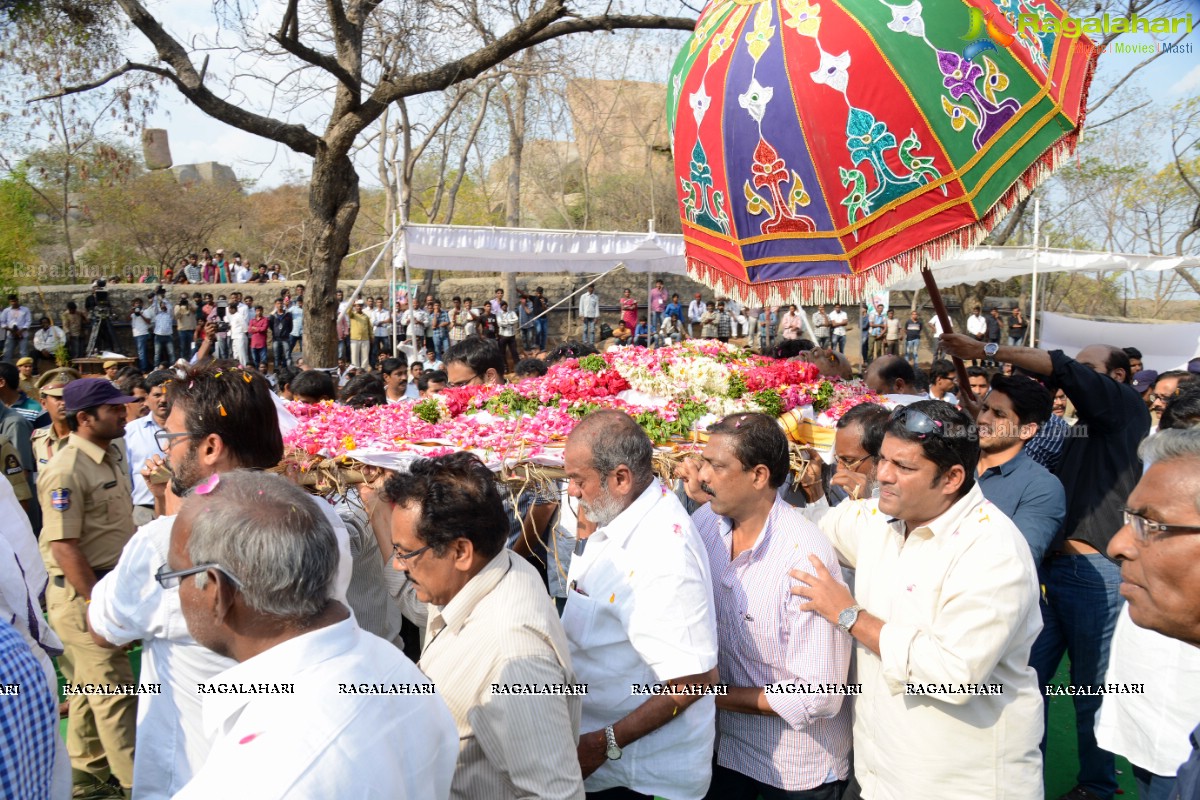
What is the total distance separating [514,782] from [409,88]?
10.2 meters

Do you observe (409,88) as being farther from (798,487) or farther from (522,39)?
(798,487)

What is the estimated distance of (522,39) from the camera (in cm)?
1083

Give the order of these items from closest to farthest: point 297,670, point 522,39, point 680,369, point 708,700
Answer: point 297,670
point 708,700
point 680,369
point 522,39

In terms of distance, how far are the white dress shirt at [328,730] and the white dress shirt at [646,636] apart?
90 cm

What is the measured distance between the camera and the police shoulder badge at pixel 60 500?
427 centimetres

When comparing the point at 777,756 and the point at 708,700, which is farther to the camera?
the point at 777,756

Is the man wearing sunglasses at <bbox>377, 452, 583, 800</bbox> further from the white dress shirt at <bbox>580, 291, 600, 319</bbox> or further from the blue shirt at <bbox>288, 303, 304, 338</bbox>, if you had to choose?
the white dress shirt at <bbox>580, 291, 600, 319</bbox>

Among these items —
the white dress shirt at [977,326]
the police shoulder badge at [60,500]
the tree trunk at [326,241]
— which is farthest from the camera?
the white dress shirt at [977,326]

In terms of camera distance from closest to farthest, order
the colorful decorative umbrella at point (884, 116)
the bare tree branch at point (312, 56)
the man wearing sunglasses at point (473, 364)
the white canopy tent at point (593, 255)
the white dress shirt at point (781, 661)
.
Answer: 1. the white dress shirt at point (781, 661)
2. the colorful decorative umbrella at point (884, 116)
3. the man wearing sunglasses at point (473, 364)
4. the bare tree branch at point (312, 56)
5. the white canopy tent at point (593, 255)

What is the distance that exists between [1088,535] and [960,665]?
1927mm

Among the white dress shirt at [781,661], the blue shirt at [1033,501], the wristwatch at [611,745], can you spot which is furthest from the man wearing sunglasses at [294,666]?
the blue shirt at [1033,501]

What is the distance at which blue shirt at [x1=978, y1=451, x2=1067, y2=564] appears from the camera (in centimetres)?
369

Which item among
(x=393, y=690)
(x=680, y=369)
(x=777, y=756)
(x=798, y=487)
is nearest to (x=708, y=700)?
(x=777, y=756)

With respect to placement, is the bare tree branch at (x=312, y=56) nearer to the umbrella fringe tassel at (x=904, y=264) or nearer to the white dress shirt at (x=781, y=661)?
the umbrella fringe tassel at (x=904, y=264)
